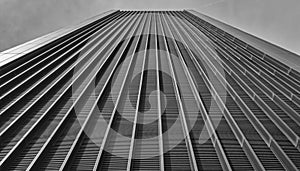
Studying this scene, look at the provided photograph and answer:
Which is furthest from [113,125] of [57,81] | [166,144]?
[57,81]

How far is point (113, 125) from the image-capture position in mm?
9383

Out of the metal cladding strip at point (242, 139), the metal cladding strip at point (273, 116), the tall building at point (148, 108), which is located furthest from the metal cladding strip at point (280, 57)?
the metal cladding strip at point (242, 139)

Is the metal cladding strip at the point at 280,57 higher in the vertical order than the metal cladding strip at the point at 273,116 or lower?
higher

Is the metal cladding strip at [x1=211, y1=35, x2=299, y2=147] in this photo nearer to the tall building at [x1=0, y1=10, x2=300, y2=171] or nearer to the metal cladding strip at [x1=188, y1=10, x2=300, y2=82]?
the tall building at [x1=0, y1=10, x2=300, y2=171]

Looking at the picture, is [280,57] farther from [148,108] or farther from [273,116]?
[148,108]

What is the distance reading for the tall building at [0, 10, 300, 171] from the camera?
7707 millimetres

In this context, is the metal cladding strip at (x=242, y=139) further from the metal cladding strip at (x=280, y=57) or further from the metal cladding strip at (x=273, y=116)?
the metal cladding strip at (x=280, y=57)

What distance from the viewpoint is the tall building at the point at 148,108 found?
303 inches

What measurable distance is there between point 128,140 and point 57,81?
6.15m

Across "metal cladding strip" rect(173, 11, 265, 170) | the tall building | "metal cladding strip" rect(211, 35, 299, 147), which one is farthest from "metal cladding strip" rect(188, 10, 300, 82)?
"metal cladding strip" rect(173, 11, 265, 170)

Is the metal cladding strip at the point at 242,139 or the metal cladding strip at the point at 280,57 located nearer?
the metal cladding strip at the point at 242,139

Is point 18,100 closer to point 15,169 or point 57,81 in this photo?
point 57,81

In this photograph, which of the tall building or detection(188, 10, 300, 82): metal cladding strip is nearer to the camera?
the tall building

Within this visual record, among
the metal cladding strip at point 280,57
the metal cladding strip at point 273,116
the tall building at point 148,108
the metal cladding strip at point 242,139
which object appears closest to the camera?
the metal cladding strip at point 242,139
